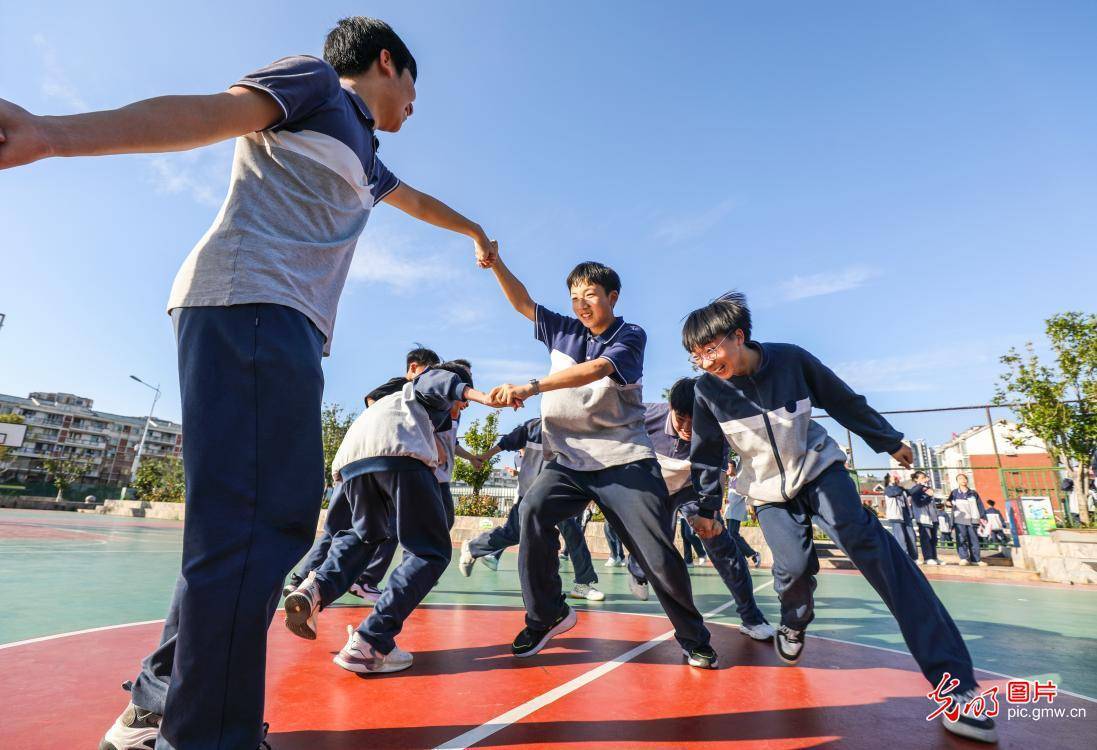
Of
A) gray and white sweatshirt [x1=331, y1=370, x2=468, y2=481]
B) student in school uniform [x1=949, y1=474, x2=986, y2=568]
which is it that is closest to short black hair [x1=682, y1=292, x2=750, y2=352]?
gray and white sweatshirt [x1=331, y1=370, x2=468, y2=481]

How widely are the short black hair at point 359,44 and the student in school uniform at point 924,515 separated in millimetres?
12875

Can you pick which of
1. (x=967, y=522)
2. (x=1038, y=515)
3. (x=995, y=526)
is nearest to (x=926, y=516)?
(x=967, y=522)

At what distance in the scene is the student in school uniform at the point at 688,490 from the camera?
392 centimetres

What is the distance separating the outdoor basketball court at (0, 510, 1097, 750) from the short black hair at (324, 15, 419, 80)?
90.8 inches

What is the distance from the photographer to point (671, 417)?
189 inches

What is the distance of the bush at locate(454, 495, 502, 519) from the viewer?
18.6 metres

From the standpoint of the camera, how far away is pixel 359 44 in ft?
6.20

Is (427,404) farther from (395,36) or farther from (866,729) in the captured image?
(866,729)

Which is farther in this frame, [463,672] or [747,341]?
[747,341]

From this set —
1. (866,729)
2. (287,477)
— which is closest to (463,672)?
(866,729)

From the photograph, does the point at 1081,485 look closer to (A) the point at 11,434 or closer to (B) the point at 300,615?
(B) the point at 300,615

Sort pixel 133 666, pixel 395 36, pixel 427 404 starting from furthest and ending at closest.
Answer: pixel 427 404, pixel 133 666, pixel 395 36

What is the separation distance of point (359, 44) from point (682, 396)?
11.1 feet

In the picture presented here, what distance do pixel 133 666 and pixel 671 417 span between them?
3.87m
